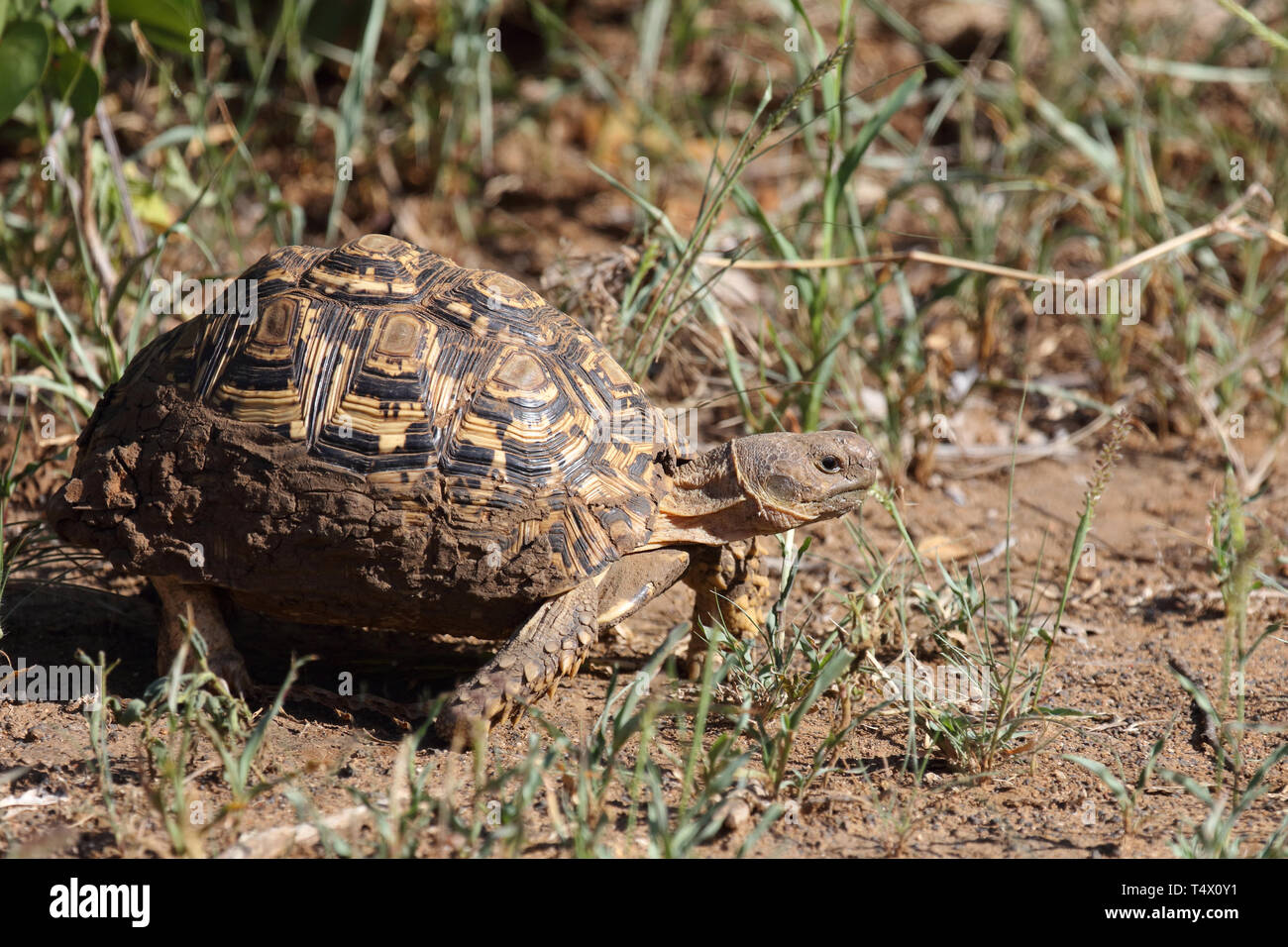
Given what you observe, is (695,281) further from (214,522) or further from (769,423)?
(214,522)

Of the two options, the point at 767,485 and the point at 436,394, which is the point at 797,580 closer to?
the point at 767,485

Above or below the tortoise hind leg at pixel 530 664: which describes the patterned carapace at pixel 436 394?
above

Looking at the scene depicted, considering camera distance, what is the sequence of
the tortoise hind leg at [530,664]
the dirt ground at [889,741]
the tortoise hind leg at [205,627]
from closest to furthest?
the dirt ground at [889,741] < the tortoise hind leg at [530,664] < the tortoise hind leg at [205,627]

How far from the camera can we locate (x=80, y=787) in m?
3.12

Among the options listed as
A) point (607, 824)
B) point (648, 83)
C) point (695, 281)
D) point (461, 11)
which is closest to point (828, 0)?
point (648, 83)

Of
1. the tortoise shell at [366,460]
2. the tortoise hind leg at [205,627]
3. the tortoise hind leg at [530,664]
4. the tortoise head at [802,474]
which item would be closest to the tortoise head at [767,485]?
the tortoise head at [802,474]

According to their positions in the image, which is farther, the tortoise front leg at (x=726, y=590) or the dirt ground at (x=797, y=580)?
the tortoise front leg at (x=726, y=590)

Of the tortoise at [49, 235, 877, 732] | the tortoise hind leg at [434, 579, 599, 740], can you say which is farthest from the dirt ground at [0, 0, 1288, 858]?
the tortoise at [49, 235, 877, 732]

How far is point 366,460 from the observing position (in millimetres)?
3410

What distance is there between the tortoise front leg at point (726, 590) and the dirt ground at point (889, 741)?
0.82 ft

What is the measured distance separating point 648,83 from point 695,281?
303 cm

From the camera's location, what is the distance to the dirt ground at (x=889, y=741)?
119 inches

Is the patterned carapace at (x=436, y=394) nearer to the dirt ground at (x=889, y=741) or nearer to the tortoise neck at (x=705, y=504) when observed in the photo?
the tortoise neck at (x=705, y=504)

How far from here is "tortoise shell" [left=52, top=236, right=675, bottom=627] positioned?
3.42 meters
